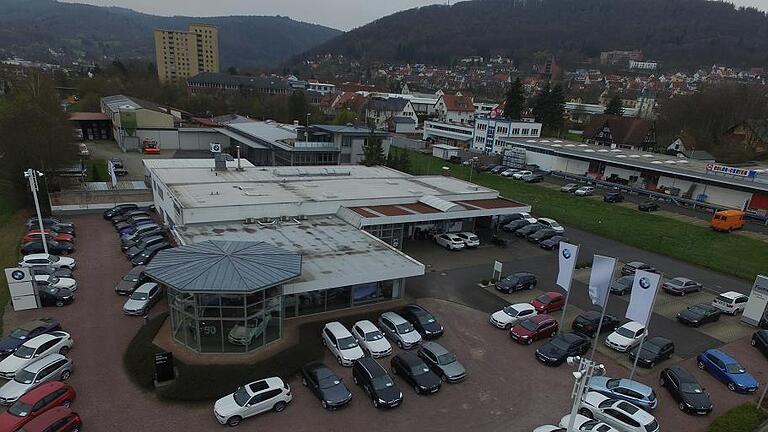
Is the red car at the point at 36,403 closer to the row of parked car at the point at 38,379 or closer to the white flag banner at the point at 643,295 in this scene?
the row of parked car at the point at 38,379

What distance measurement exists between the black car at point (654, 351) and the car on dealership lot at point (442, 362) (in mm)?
8594

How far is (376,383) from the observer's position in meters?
17.3

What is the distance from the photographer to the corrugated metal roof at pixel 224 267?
1812cm

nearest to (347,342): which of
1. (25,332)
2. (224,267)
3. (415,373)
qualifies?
(415,373)

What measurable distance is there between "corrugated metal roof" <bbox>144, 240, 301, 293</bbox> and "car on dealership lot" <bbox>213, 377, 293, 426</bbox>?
12.4ft

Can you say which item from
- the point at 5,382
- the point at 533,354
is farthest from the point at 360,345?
the point at 5,382

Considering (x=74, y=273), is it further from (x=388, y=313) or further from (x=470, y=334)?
(x=470, y=334)

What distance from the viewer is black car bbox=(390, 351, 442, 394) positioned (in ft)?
58.9

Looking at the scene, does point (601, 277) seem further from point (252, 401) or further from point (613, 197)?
point (613, 197)

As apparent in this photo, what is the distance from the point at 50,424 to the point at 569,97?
559ft

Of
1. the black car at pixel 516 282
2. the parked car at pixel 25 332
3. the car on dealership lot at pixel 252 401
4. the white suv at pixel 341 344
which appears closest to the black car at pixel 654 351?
the black car at pixel 516 282

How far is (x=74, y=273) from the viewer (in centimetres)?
2703

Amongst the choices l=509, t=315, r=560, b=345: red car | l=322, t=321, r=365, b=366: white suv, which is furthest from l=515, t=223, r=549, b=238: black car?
l=322, t=321, r=365, b=366: white suv

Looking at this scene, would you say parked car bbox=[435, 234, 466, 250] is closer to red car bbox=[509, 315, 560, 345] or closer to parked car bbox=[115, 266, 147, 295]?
red car bbox=[509, 315, 560, 345]
